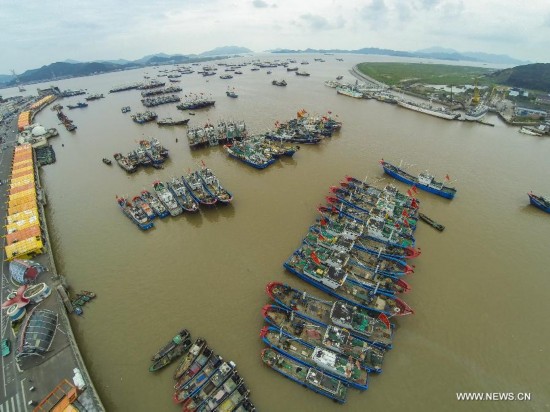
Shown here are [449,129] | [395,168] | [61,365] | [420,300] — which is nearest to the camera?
[61,365]

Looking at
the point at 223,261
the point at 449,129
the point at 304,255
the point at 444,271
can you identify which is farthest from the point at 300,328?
the point at 449,129

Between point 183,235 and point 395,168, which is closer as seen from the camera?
point 183,235

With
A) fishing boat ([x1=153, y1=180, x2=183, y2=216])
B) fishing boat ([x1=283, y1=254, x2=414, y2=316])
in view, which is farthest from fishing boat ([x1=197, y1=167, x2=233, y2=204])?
fishing boat ([x1=283, y1=254, x2=414, y2=316])

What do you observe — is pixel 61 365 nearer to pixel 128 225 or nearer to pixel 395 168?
pixel 128 225

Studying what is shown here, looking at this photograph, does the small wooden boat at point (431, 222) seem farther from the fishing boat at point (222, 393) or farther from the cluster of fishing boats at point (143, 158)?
the cluster of fishing boats at point (143, 158)

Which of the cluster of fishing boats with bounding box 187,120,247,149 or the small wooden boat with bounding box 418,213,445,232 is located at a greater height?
the cluster of fishing boats with bounding box 187,120,247,149

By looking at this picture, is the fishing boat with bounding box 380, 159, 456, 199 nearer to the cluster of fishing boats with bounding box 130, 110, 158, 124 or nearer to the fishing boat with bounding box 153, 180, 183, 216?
the fishing boat with bounding box 153, 180, 183, 216

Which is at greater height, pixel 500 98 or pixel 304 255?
pixel 500 98
